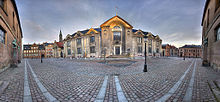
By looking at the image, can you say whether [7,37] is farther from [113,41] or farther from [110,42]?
[113,41]

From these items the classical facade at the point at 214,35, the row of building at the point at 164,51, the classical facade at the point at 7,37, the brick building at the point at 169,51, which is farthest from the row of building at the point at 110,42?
the brick building at the point at 169,51

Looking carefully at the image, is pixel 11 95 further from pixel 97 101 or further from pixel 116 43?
pixel 116 43

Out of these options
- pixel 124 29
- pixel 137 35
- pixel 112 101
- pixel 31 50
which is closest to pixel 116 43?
pixel 124 29

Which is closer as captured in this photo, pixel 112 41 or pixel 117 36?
pixel 112 41

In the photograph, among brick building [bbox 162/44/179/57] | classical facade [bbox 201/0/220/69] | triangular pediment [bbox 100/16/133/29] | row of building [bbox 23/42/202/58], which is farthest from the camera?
brick building [bbox 162/44/179/57]

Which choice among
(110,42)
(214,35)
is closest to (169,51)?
(110,42)

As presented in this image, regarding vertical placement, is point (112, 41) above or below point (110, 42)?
above

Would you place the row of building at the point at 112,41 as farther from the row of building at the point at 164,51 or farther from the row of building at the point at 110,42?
the row of building at the point at 164,51

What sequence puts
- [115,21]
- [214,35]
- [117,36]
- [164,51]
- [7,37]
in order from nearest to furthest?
1. [214,35]
2. [7,37]
3. [115,21]
4. [117,36]
5. [164,51]

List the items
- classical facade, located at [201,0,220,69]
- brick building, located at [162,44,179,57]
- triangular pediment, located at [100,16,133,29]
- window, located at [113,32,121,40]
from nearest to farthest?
classical facade, located at [201,0,220,69] → triangular pediment, located at [100,16,133,29] → window, located at [113,32,121,40] → brick building, located at [162,44,179,57]

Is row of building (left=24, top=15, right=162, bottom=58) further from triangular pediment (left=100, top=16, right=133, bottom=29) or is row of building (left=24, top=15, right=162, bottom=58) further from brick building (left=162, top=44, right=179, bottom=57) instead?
brick building (left=162, top=44, right=179, bottom=57)

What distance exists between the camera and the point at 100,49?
1110 inches

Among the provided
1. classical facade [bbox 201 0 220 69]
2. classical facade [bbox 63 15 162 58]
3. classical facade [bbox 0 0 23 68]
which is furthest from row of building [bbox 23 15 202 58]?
classical facade [bbox 0 0 23 68]

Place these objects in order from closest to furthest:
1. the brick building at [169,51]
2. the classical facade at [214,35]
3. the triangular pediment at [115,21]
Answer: the classical facade at [214,35]
the triangular pediment at [115,21]
the brick building at [169,51]
